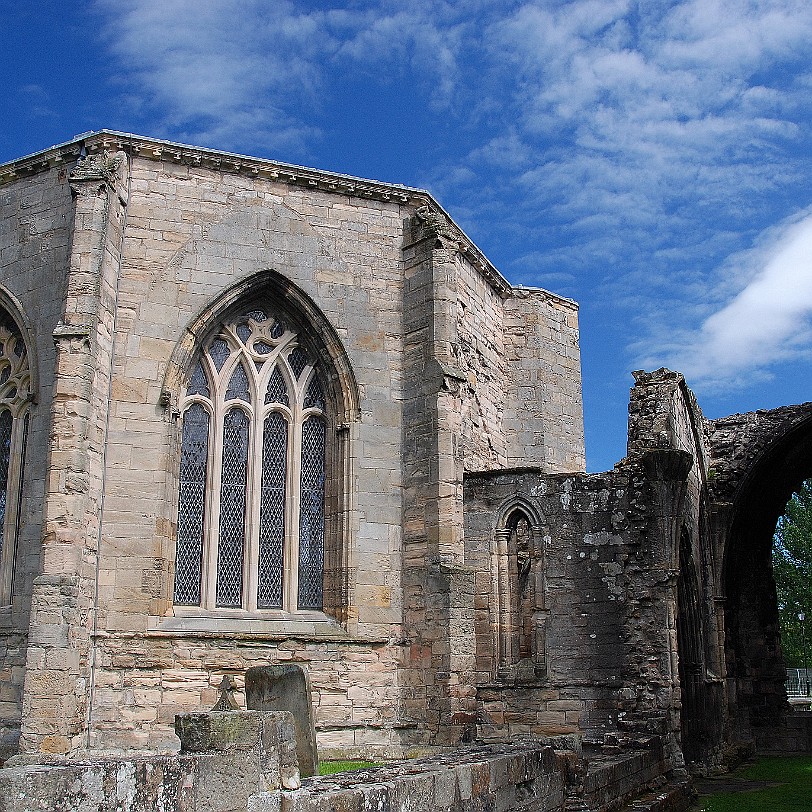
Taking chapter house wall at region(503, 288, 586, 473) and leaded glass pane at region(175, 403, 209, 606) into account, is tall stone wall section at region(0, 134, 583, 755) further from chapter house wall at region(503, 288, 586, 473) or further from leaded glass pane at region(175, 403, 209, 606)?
chapter house wall at region(503, 288, 586, 473)

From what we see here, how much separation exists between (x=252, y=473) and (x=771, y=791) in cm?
783

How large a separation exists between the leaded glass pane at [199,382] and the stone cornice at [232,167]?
109 inches

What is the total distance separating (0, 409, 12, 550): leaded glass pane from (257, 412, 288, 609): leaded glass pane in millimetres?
3206

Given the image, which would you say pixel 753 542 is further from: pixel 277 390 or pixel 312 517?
pixel 277 390

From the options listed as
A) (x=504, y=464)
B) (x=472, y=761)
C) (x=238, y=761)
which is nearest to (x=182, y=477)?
(x=504, y=464)

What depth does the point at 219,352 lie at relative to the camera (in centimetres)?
1302

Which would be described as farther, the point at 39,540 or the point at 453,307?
Result: the point at 453,307

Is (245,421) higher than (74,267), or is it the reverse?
(74,267)

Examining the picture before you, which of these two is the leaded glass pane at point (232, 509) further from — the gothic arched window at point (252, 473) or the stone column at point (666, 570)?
the stone column at point (666, 570)

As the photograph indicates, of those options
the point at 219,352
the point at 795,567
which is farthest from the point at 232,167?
the point at 795,567

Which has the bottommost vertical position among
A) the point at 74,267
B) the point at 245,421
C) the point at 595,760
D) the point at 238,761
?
the point at 595,760

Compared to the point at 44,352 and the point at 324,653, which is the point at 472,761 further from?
the point at 44,352

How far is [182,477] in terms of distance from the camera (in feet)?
40.5

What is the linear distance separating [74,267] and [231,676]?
5219mm
